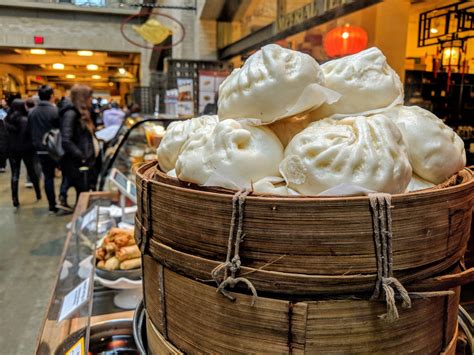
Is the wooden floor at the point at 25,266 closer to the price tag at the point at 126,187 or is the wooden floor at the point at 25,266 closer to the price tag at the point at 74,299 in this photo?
the price tag at the point at 126,187

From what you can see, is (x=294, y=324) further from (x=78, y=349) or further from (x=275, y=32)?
(x=275, y=32)

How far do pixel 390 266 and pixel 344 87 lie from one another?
381 mm

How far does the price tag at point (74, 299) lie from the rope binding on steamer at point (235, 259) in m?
0.94

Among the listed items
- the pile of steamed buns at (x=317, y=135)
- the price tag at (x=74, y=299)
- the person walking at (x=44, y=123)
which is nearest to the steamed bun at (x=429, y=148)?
the pile of steamed buns at (x=317, y=135)

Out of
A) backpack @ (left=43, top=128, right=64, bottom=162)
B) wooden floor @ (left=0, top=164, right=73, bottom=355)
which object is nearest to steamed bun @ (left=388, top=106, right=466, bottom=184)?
wooden floor @ (left=0, top=164, right=73, bottom=355)

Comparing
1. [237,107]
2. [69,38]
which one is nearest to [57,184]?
[69,38]

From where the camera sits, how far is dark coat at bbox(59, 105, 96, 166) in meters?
4.66

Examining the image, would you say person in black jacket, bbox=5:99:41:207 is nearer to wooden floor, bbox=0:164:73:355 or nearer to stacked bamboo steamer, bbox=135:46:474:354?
wooden floor, bbox=0:164:73:355

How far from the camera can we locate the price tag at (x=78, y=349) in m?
1.10

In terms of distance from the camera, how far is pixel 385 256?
0.61 meters

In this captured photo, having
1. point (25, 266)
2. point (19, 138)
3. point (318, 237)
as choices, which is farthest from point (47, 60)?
point (318, 237)

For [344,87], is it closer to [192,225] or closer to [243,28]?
[192,225]

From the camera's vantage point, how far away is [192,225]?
2.24 feet

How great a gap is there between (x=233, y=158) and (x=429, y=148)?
37 cm
